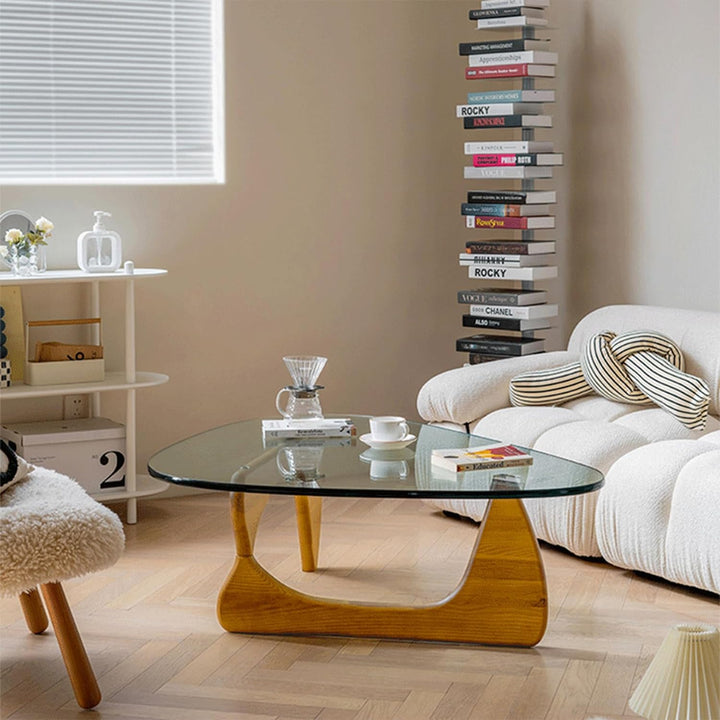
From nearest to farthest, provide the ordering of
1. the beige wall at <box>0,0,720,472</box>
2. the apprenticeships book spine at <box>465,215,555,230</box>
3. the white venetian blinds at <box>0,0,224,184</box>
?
the white venetian blinds at <box>0,0,224,184</box> < the beige wall at <box>0,0,720,472</box> < the apprenticeships book spine at <box>465,215,555,230</box>

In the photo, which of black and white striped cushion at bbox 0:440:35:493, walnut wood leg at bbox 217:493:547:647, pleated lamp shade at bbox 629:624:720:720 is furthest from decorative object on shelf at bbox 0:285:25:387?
pleated lamp shade at bbox 629:624:720:720

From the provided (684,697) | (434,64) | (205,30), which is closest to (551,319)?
(434,64)

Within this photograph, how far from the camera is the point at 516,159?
4.79 metres

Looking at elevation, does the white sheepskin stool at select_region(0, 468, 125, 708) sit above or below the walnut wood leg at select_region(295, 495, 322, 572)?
above

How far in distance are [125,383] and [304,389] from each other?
1.07 m

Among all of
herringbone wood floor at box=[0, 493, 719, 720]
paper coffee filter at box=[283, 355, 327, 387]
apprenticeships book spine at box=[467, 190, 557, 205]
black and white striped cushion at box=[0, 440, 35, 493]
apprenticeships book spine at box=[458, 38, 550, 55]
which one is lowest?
herringbone wood floor at box=[0, 493, 719, 720]

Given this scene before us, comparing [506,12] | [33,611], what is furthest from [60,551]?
[506,12]

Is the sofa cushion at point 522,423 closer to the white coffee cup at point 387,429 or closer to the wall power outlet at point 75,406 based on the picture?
the white coffee cup at point 387,429

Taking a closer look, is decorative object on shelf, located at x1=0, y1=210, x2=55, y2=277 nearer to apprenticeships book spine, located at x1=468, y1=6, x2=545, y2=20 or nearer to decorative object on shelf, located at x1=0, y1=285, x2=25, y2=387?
decorative object on shelf, located at x1=0, y1=285, x2=25, y2=387

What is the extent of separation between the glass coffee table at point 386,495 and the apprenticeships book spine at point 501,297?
170 cm

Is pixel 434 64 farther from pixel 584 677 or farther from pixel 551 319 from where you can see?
pixel 584 677

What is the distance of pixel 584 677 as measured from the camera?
2801mm

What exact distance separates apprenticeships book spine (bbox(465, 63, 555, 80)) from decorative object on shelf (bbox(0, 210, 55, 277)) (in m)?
1.81

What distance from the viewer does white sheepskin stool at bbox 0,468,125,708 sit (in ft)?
8.37
